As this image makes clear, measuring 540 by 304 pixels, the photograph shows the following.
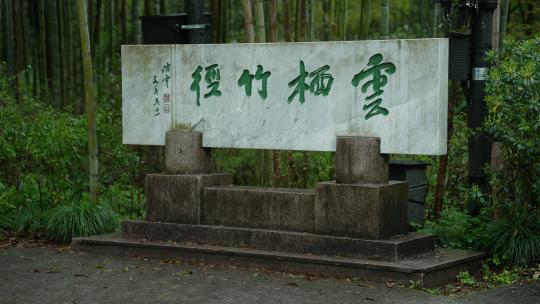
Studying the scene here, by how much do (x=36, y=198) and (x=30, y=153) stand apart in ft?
1.69

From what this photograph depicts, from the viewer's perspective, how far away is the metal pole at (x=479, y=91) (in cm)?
807

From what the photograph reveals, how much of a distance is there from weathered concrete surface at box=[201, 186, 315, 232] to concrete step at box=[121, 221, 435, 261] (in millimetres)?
91

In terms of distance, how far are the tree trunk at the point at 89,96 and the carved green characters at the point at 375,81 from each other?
2.93 meters

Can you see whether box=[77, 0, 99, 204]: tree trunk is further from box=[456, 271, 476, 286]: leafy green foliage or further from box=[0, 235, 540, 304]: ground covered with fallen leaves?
box=[456, 271, 476, 286]: leafy green foliage

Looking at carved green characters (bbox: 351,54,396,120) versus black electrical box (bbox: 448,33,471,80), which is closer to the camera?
carved green characters (bbox: 351,54,396,120)

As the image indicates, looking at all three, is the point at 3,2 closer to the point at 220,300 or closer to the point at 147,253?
the point at 147,253

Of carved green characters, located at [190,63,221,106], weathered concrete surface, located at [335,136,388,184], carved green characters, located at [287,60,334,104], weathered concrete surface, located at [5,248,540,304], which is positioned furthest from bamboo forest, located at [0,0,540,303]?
weathered concrete surface, located at [5,248,540,304]

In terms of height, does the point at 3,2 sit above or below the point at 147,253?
above

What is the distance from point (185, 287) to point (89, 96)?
2.85 m

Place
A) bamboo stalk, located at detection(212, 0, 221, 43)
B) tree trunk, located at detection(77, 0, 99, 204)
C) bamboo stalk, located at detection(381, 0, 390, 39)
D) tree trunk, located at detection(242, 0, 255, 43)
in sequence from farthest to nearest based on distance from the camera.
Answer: bamboo stalk, located at detection(212, 0, 221, 43) → bamboo stalk, located at detection(381, 0, 390, 39) → tree trunk, located at detection(242, 0, 255, 43) → tree trunk, located at detection(77, 0, 99, 204)

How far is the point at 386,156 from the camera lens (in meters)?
7.62

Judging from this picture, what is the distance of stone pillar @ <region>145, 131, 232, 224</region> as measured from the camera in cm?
843

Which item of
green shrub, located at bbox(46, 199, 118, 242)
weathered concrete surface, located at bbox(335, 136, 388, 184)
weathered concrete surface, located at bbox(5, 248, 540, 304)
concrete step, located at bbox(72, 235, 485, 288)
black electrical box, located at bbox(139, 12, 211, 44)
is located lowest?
weathered concrete surface, located at bbox(5, 248, 540, 304)

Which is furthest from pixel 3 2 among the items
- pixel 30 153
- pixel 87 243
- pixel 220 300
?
pixel 220 300
